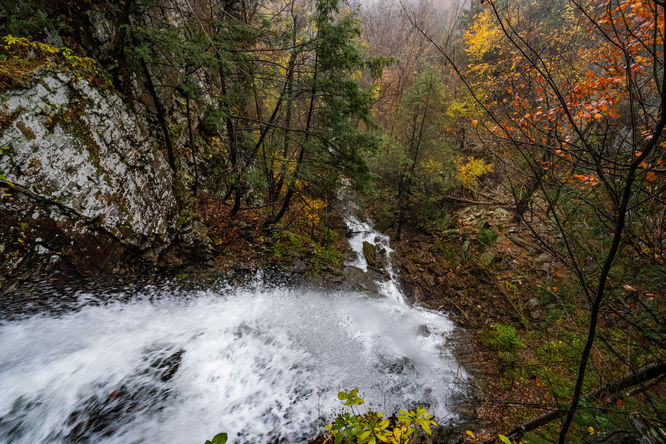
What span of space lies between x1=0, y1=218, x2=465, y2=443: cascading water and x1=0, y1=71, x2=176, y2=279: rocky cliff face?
0.85m

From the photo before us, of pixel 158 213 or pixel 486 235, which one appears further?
pixel 486 235

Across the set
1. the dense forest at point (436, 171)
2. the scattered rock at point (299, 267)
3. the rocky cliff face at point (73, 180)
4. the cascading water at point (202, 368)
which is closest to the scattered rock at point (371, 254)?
the dense forest at point (436, 171)

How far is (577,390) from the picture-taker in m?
1.85

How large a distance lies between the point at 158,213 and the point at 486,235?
10323 millimetres

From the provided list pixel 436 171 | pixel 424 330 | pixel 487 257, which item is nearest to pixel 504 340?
pixel 424 330

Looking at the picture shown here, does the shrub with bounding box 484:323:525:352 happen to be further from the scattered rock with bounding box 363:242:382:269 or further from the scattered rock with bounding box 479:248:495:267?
the scattered rock with bounding box 363:242:382:269

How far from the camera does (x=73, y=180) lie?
4.07 m

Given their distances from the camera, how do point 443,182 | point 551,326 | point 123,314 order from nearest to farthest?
point 123,314 → point 551,326 → point 443,182

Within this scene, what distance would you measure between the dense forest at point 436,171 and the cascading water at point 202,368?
690 millimetres

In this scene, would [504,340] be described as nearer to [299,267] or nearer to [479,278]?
[479,278]

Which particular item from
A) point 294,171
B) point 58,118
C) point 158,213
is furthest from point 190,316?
point 294,171

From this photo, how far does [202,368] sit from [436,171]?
448 inches

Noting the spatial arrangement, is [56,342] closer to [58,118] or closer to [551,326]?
[58,118]

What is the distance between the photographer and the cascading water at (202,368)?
297 cm
